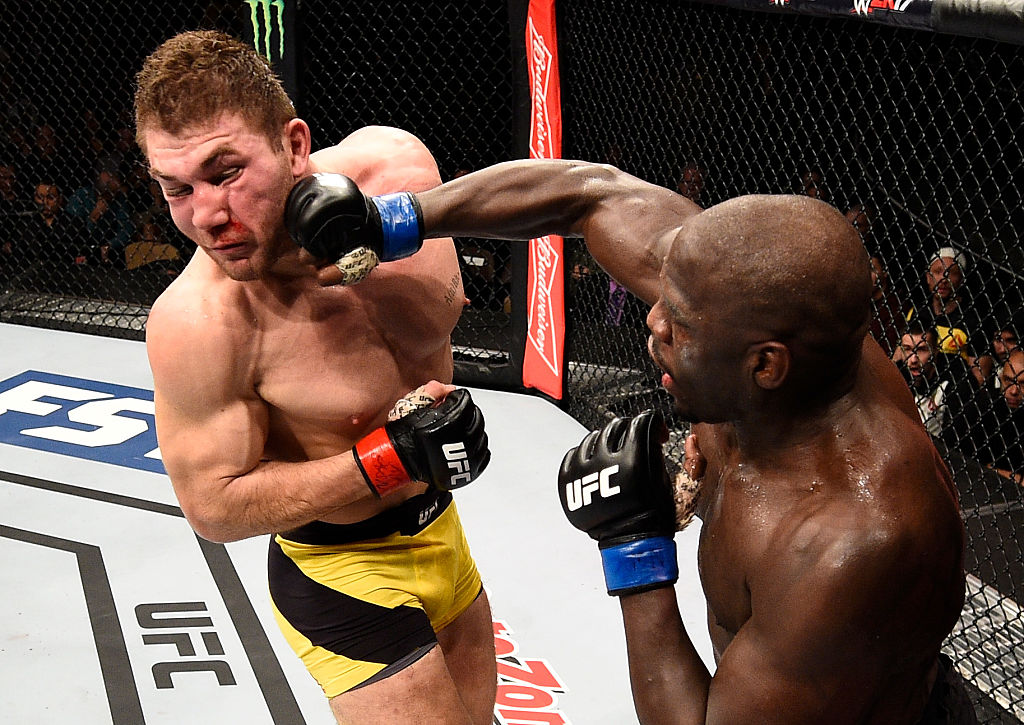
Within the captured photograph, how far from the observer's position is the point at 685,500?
1474 mm

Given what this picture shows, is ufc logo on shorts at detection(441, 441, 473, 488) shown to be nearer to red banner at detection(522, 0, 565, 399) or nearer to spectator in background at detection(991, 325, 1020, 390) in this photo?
spectator in background at detection(991, 325, 1020, 390)

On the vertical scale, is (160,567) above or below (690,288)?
below

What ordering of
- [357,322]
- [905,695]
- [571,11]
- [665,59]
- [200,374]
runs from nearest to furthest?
[905,695], [200,374], [357,322], [571,11], [665,59]

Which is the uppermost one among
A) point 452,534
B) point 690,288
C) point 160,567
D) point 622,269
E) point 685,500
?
point 690,288

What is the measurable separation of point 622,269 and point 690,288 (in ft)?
1.75

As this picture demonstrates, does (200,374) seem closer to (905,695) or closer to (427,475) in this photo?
(427,475)

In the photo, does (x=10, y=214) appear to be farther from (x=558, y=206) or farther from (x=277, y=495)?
(x=558, y=206)

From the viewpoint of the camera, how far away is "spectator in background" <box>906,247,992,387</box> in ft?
10.2

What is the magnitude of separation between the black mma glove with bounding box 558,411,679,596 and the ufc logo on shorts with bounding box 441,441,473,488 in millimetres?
339

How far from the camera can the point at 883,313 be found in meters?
3.38

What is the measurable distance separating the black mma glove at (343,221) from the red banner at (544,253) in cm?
215

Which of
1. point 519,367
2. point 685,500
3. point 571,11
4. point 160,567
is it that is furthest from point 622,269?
point 519,367

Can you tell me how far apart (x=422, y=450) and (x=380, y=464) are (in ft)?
0.24

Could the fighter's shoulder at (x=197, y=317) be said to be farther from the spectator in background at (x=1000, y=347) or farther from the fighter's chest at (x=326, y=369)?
the spectator in background at (x=1000, y=347)
